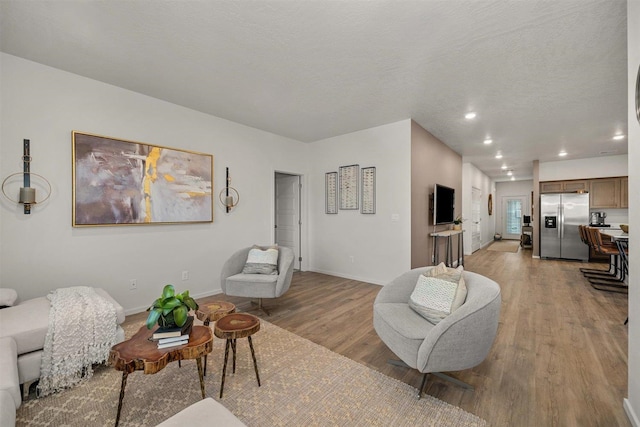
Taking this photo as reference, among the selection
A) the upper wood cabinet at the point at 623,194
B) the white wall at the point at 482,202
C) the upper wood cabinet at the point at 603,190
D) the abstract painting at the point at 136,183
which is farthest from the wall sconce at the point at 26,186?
the upper wood cabinet at the point at 623,194

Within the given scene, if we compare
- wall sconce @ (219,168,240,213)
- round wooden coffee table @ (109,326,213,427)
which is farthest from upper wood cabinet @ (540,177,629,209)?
round wooden coffee table @ (109,326,213,427)

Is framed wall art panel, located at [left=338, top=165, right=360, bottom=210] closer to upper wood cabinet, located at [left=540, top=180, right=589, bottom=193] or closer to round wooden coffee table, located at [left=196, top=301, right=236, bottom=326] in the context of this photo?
round wooden coffee table, located at [left=196, top=301, right=236, bottom=326]

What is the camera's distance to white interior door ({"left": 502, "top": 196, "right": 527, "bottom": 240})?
1130 cm

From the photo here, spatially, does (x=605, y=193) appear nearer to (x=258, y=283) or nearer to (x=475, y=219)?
(x=475, y=219)

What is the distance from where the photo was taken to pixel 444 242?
558cm

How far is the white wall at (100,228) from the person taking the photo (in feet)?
8.41

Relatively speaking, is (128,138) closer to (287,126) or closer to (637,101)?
(287,126)

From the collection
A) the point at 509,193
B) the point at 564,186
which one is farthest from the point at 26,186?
the point at 509,193

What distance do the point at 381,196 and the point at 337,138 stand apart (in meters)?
1.50

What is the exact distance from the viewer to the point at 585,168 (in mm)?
7078

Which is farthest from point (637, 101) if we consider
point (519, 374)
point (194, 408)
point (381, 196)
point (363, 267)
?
point (363, 267)

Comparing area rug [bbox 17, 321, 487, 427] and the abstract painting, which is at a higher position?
the abstract painting

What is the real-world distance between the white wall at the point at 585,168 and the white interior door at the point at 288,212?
282 inches

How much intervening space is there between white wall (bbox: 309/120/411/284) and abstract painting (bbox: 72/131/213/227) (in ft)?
7.48
